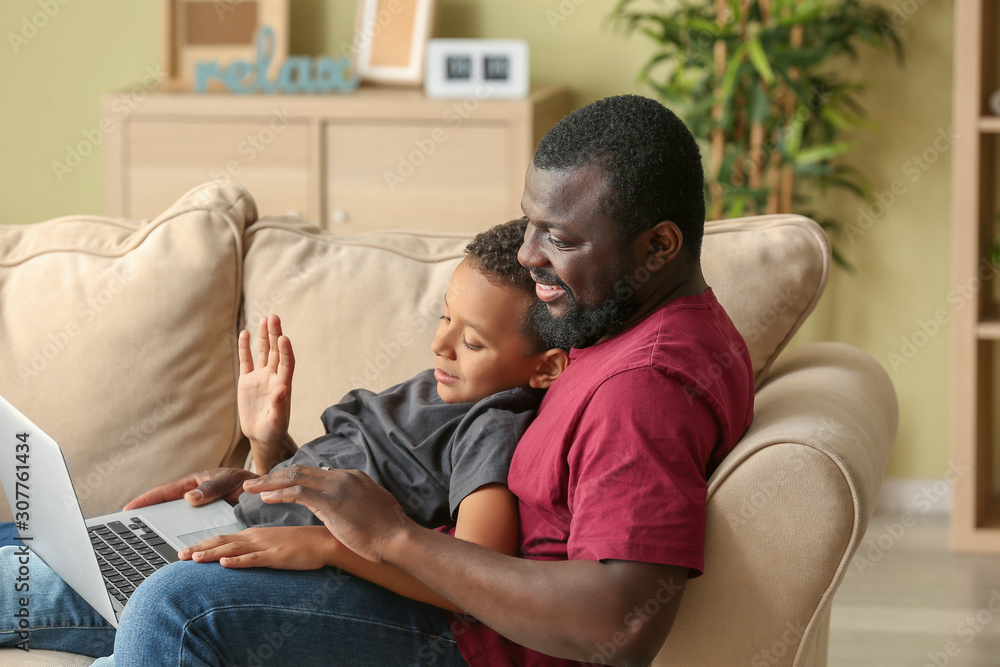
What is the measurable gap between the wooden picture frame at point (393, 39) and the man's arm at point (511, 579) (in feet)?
6.50

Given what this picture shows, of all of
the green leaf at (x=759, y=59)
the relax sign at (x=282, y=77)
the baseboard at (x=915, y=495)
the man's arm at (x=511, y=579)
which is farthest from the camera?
the baseboard at (x=915, y=495)

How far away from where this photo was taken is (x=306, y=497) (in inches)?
40.6

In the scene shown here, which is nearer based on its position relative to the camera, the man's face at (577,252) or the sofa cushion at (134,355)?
the man's face at (577,252)

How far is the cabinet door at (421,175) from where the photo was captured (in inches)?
103

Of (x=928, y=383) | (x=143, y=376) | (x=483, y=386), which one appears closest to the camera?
(x=483, y=386)

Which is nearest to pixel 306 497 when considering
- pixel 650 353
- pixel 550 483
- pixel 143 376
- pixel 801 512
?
pixel 550 483

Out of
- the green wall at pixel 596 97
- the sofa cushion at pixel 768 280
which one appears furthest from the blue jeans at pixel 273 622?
the green wall at pixel 596 97

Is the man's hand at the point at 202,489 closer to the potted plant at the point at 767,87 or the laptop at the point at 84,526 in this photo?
the laptop at the point at 84,526

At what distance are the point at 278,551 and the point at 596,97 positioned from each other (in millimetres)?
2225

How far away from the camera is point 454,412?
1.29m

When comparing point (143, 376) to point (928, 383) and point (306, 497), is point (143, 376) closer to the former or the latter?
point (306, 497)

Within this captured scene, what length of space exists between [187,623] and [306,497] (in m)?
0.16

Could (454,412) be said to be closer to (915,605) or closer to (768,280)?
(768,280)

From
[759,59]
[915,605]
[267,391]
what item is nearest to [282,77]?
[759,59]
